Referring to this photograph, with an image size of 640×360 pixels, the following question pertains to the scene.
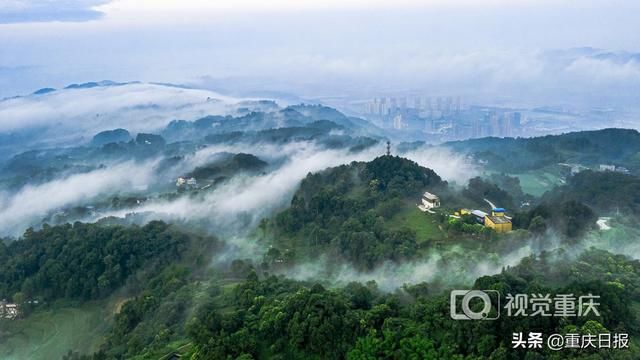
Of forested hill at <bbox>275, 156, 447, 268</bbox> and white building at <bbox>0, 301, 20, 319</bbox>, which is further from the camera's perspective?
white building at <bbox>0, 301, 20, 319</bbox>

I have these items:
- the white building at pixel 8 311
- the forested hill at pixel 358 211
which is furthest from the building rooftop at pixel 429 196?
the white building at pixel 8 311

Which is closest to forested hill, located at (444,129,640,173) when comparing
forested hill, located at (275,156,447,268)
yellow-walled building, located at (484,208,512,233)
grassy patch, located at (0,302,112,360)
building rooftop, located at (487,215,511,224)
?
forested hill, located at (275,156,447,268)

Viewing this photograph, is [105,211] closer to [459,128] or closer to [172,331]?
[172,331]

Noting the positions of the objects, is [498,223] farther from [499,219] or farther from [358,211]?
[358,211]

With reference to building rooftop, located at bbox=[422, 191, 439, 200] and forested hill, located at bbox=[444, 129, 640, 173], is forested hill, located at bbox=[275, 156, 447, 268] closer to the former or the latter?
building rooftop, located at bbox=[422, 191, 439, 200]

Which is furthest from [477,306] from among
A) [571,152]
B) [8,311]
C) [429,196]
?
[571,152]

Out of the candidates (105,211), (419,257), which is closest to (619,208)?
(419,257)
